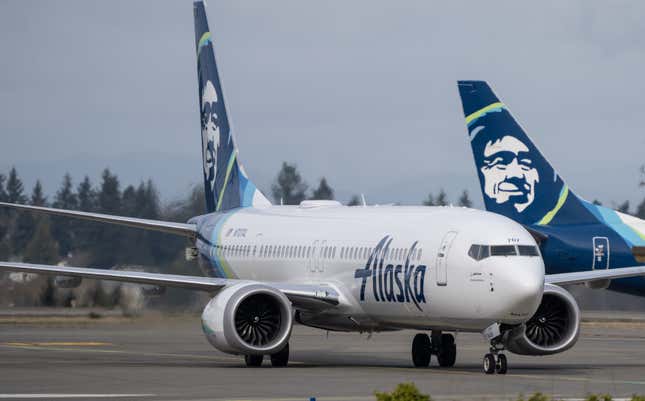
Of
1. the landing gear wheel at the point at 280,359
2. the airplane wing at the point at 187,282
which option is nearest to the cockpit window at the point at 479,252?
the airplane wing at the point at 187,282

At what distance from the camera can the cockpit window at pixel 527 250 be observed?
89.0 ft

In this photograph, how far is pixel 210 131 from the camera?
4253cm

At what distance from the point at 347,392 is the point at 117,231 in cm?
3255

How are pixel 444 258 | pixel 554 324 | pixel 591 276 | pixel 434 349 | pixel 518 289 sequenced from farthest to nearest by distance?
1. pixel 591 276
2. pixel 434 349
3. pixel 554 324
4. pixel 444 258
5. pixel 518 289

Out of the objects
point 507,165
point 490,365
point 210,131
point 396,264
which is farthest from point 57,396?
point 507,165

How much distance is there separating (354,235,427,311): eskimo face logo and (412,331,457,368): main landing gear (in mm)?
1580

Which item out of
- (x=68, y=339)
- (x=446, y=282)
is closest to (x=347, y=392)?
(x=446, y=282)

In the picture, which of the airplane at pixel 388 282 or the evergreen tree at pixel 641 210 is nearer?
the airplane at pixel 388 282

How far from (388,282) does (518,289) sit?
371cm

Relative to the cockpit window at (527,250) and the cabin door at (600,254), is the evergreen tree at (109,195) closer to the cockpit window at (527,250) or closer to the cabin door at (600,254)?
the cabin door at (600,254)

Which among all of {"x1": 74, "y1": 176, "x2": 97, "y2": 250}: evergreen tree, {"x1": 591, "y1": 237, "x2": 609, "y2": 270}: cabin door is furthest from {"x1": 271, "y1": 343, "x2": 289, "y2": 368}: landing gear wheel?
{"x1": 74, "y1": 176, "x2": 97, "y2": 250}: evergreen tree

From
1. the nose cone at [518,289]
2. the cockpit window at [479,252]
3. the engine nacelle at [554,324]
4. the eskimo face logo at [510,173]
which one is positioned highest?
the eskimo face logo at [510,173]

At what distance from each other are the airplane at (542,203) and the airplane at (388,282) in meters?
9.23

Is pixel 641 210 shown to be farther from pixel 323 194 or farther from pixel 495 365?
pixel 495 365
